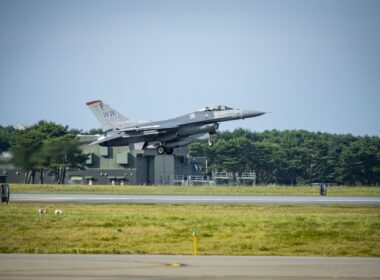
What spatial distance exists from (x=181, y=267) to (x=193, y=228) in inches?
524

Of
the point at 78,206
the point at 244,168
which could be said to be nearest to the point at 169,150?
the point at 78,206

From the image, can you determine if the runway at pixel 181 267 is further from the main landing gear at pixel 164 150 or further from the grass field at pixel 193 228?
the main landing gear at pixel 164 150

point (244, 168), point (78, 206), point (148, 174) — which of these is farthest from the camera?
point (244, 168)

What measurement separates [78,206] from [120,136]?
25.1 meters

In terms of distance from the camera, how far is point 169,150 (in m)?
70.2

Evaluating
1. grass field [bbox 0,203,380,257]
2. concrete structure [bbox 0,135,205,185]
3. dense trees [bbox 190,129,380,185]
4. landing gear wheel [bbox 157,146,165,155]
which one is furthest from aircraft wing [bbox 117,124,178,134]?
dense trees [bbox 190,129,380,185]

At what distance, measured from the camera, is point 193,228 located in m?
33.9

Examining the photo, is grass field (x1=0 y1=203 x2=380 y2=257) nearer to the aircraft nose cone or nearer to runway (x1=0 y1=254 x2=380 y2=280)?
runway (x1=0 y1=254 x2=380 y2=280)

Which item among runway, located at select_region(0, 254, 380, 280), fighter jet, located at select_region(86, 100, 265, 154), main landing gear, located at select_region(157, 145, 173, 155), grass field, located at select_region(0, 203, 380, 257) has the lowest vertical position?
runway, located at select_region(0, 254, 380, 280)

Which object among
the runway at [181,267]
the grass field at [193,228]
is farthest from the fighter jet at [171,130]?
A: the runway at [181,267]

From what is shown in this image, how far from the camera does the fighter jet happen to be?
6750cm

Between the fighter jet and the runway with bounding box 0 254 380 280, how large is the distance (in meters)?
43.9

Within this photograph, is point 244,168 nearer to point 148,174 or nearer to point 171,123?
point 148,174

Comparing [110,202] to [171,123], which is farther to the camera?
[171,123]
